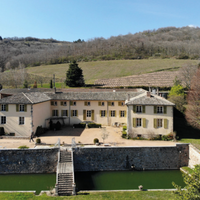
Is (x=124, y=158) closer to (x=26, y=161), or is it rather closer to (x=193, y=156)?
(x=193, y=156)

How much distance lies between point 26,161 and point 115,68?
63.7m

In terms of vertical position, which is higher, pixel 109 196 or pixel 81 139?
pixel 81 139

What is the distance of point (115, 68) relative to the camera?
259 feet

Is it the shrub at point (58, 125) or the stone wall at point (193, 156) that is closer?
the stone wall at point (193, 156)

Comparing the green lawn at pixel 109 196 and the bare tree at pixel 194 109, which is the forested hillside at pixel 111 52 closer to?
the bare tree at pixel 194 109

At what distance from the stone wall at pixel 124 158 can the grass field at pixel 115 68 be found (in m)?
46.6

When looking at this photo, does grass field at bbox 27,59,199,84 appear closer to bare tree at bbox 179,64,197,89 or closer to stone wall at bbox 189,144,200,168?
bare tree at bbox 179,64,197,89

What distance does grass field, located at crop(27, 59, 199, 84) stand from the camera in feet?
235

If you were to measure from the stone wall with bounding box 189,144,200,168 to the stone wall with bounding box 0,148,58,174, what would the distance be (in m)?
14.0

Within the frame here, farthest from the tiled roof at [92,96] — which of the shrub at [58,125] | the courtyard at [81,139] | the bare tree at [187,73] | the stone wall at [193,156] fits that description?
the bare tree at [187,73]

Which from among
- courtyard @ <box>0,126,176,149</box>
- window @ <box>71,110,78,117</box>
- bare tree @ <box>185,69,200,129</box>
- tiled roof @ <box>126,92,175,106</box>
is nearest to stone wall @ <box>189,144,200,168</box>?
courtyard @ <box>0,126,176,149</box>

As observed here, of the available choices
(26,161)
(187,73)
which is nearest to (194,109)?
(187,73)

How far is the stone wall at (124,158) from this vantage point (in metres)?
20.3

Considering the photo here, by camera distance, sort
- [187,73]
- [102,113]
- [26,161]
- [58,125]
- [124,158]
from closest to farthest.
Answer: [26,161] → [124,158] → [58,125] → [102,113] → [187,73]
